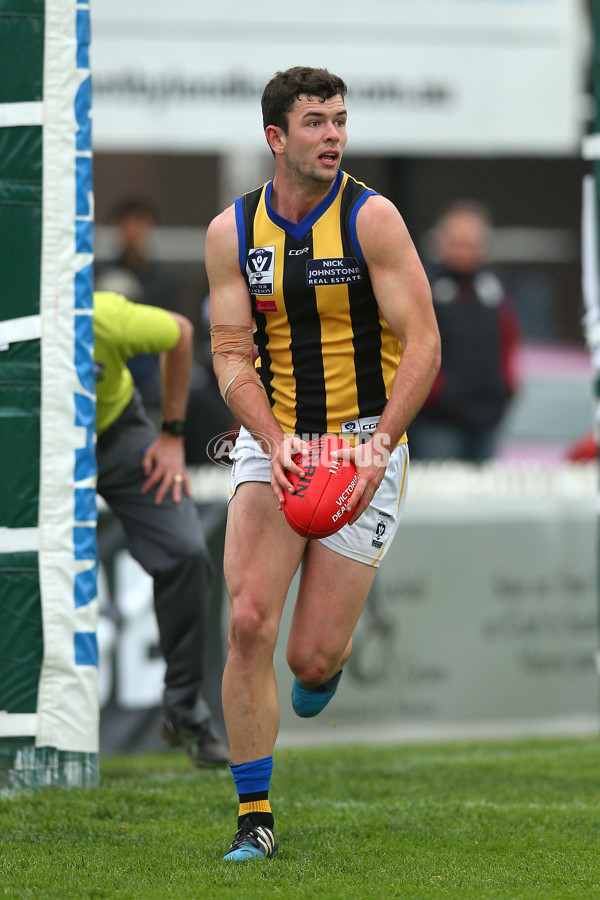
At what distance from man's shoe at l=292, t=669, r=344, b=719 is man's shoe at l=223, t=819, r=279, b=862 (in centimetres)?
74

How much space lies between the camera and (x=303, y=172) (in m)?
4.66

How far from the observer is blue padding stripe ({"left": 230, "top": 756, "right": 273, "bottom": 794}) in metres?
4.58

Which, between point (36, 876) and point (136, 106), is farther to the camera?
point (136, 106)

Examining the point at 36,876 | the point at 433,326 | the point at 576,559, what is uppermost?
the point at 433,326

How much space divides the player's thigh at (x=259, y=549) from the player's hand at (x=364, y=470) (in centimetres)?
29

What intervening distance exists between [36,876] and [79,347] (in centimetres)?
236

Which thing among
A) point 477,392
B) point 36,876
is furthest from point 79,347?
point 477,392

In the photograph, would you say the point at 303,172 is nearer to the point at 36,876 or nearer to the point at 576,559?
the point at 36,876

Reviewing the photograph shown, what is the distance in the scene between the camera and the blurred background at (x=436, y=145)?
8.74 m

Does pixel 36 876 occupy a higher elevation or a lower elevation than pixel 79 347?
lower

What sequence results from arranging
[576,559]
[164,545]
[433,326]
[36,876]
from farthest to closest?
1. [576,559]
2. [164,545]
3. [433,326]
4. [36,876]


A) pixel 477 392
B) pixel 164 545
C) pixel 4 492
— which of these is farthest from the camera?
pixel 477 392

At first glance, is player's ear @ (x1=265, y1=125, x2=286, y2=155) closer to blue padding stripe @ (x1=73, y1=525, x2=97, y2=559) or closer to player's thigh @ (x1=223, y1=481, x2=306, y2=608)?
player's thigh @ (x1=223, y1=481, x2=306, y2=608)

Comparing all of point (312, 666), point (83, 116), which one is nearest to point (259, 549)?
point (312, 666)
